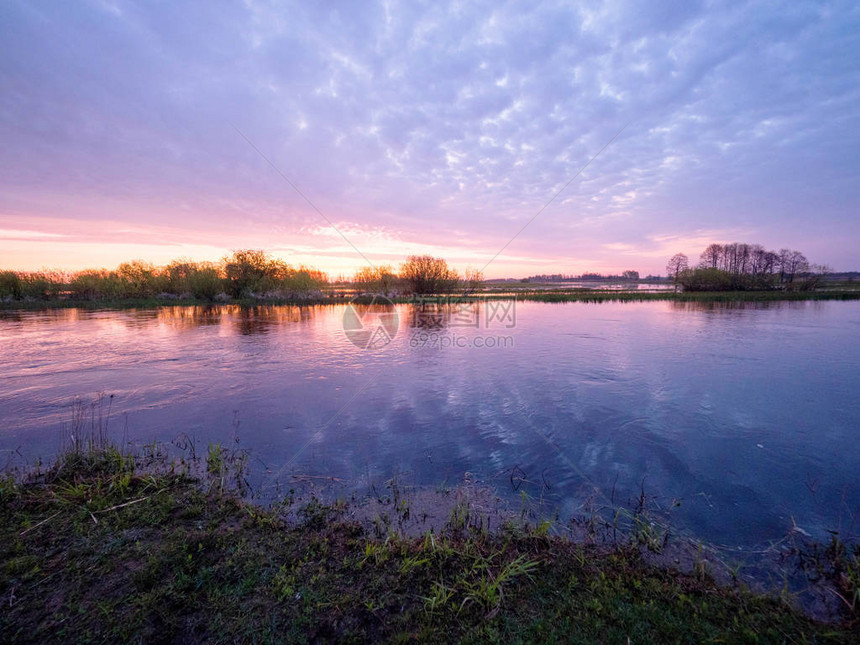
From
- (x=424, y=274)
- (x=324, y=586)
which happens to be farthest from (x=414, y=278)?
(x=324, y=586)

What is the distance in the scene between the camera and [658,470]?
5.02 metres

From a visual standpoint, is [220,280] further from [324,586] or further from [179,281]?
[324,586]

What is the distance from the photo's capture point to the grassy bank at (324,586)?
2.38 meters

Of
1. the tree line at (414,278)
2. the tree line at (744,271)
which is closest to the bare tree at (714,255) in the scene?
the tree line at (744,271)

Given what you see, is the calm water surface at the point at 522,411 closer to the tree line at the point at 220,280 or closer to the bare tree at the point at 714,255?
the tree line at the point at 220,280

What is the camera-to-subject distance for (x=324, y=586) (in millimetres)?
2771

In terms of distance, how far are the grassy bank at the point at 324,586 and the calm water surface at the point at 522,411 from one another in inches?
44.9

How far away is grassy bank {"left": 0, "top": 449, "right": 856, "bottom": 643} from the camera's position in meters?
2.38

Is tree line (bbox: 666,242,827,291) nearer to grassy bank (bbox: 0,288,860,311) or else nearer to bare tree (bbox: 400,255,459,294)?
grassy bank (bbox: 0,288,860,311)

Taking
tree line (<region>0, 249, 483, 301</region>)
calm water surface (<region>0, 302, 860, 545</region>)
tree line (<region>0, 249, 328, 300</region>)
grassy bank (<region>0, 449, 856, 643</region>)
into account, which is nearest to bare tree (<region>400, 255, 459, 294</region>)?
tree line (<region>0, 249, 483, 301</region>)

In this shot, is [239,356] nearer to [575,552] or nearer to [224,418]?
[224,418]

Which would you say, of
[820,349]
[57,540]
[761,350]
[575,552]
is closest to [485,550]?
[575,552]

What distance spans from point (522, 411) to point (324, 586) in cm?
533

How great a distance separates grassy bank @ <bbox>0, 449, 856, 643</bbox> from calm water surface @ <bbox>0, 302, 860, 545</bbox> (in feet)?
3.74
